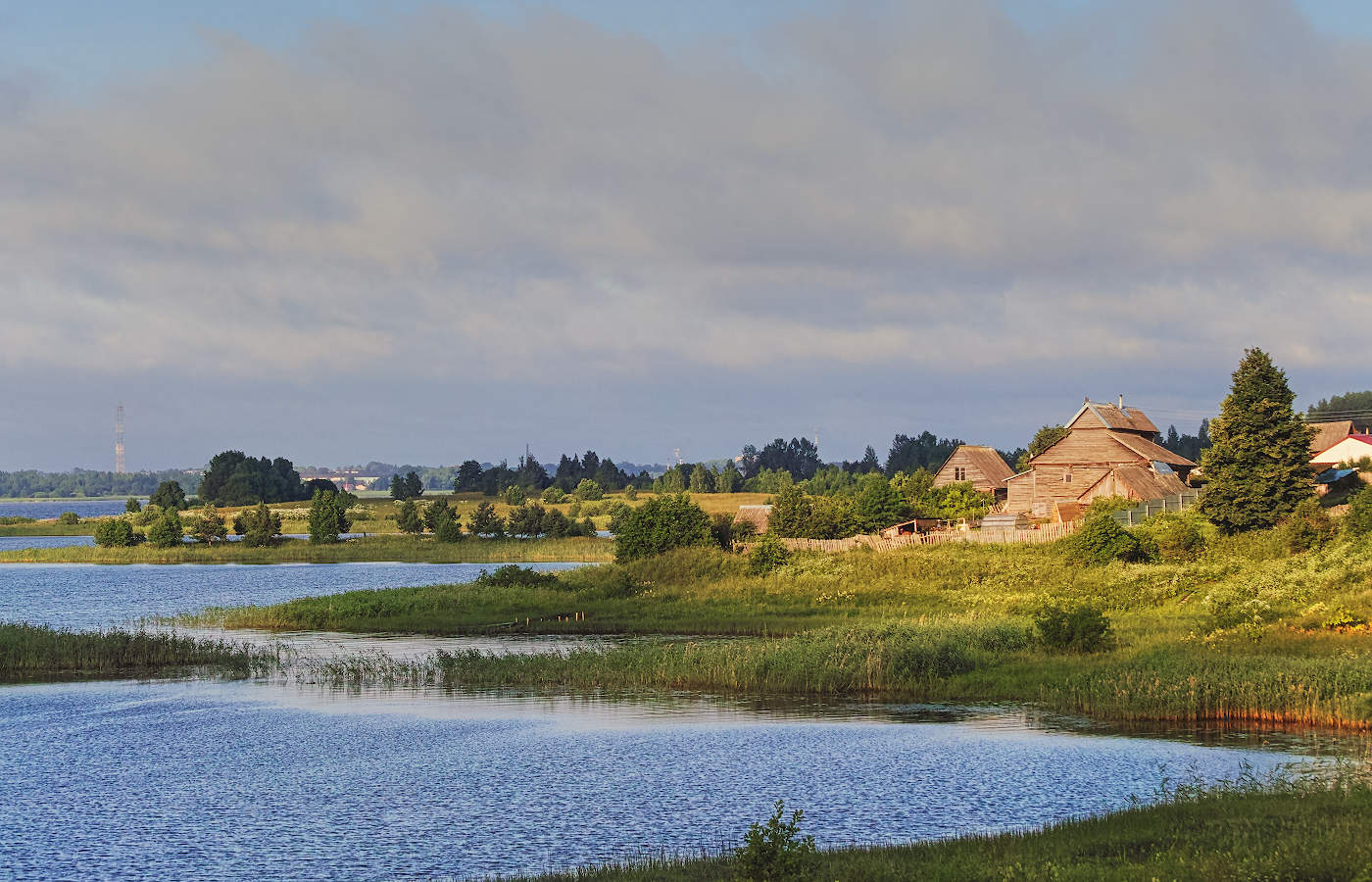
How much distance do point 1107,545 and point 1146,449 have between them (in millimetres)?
37732

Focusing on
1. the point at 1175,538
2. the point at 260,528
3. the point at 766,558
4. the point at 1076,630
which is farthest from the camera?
the point at 260,528

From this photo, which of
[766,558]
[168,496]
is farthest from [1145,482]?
[168,496]

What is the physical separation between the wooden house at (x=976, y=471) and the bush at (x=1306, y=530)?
163 ft

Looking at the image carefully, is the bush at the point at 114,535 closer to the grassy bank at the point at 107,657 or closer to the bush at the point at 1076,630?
the grassy bank at the point at 107,657

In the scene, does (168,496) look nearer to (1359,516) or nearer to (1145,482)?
(1145,482)

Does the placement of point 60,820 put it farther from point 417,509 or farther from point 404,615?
point 417,509

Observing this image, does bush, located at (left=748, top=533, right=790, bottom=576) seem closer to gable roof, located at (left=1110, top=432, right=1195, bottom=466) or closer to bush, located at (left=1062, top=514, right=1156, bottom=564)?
bush, located at (left=1062, top=514, right=1156, bottom=564)

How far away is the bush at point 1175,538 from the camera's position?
65625 millimetres

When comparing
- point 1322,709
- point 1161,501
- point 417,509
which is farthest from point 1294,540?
point 417,509

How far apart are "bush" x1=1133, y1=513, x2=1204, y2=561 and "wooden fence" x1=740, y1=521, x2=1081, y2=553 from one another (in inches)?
262

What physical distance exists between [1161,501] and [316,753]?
67254 mm

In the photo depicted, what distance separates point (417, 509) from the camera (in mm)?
157875

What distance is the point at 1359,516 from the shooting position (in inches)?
2261

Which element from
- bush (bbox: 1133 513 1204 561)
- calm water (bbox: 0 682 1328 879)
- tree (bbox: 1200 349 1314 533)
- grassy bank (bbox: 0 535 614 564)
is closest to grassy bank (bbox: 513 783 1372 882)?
calm water (bbox: 0 682 1328 879)
